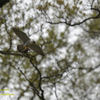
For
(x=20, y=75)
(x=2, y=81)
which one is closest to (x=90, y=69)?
(x=20, y=75)

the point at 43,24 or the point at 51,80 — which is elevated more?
the point at 43,24

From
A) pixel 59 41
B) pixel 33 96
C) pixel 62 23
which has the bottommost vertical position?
pixel 33 96

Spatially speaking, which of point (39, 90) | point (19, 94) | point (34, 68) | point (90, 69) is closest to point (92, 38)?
point (90, 69)

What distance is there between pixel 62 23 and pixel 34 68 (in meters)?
3.17

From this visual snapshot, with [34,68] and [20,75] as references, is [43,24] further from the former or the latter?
[20,75]

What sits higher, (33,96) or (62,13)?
(62,13)

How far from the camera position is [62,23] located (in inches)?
321

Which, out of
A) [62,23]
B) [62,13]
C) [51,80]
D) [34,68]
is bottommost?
[51,80]

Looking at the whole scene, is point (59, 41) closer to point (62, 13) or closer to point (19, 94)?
point (62, 13)

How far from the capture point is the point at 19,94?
813 centimetres

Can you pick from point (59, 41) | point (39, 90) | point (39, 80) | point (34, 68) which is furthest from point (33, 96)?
point (59, 41)

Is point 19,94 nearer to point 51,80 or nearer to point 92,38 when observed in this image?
point 51,80

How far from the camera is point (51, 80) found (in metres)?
8.20

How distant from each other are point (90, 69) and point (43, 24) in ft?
13.0
